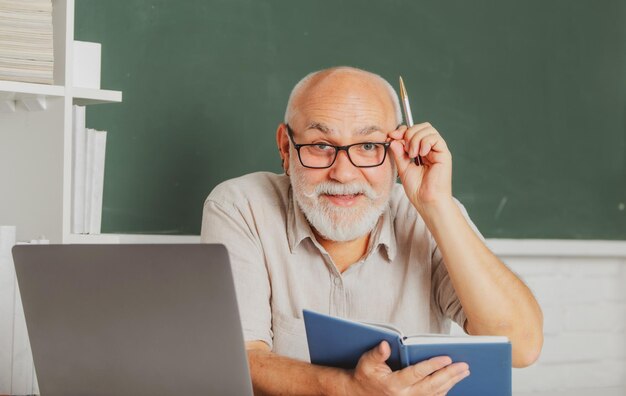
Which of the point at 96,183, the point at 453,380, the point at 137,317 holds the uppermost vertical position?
the point at 96,183

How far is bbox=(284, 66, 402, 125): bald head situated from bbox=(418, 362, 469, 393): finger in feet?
2.61

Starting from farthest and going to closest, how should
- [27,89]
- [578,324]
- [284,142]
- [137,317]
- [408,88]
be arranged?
[578,324]
[408,88]
[284,142]
[27,89]
[137,317]

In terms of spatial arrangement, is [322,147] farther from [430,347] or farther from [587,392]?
[587,392]

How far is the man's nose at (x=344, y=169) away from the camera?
6.61 ft

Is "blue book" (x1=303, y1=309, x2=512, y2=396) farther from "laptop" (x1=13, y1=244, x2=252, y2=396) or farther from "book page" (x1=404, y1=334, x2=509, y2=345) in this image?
"laptop" (x1=13, y1=244, x2=252, y2=396)

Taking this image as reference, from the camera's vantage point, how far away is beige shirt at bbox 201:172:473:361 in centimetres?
206

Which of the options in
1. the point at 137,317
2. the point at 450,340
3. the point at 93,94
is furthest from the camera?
Result: the point at 93,94

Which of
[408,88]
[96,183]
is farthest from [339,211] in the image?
[408,88]

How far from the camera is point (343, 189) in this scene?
2.04 m

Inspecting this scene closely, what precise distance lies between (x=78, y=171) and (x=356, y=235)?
636 millimetres

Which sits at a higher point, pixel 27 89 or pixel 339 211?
pixel 27 89

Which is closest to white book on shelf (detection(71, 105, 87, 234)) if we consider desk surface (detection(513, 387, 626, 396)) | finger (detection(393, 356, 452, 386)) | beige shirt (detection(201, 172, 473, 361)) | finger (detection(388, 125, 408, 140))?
beige shirt (detection(201, 172, 473, 361))

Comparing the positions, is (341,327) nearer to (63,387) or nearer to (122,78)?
(63,387)

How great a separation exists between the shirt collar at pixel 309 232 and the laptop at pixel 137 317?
78 cm
